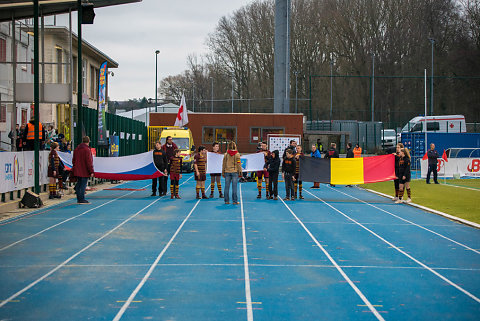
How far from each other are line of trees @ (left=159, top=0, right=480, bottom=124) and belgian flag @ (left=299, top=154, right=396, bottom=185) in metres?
41.9

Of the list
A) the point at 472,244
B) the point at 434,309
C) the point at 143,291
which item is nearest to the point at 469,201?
the point at 472,244

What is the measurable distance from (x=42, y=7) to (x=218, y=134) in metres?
25.6

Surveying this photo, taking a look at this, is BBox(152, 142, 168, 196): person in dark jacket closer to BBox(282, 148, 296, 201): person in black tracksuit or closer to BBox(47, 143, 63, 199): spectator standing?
BBox(47, 143, 63, 199): spectator standing

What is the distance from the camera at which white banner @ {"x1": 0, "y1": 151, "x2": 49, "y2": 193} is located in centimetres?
1700

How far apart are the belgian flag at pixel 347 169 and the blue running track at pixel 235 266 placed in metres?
4.78

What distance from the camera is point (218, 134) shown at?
48.0 metres

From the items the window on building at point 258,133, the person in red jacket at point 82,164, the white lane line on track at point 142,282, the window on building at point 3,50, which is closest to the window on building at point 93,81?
the window on building at point 258,133

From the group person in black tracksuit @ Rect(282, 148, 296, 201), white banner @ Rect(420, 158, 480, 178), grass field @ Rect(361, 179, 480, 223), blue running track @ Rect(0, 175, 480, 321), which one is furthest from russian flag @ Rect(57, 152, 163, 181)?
white banner @ Rect(420, 158, 480, 178)

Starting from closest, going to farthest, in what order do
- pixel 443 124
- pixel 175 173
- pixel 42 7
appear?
pixel 175 173
pixel 42 7
pixel 443 124

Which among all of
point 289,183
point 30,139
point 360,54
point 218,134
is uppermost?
point 360,54

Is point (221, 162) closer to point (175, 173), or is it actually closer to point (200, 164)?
point (200, 164)

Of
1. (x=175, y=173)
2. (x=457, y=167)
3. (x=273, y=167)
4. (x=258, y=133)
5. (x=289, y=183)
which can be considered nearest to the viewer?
(x=273, y=167)

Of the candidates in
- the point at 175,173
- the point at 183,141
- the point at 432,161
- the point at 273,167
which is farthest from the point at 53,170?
the point at 432,161

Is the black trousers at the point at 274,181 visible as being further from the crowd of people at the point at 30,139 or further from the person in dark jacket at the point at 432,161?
the person in dark jacket at the point at 432,161
